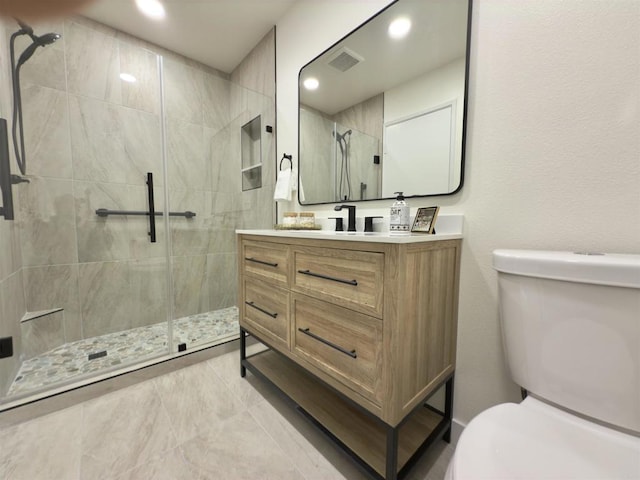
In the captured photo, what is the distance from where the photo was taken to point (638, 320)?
574mm

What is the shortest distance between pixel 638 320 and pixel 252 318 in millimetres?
→ 1376

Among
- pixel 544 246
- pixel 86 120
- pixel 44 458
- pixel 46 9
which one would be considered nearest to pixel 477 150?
pixel 544 246

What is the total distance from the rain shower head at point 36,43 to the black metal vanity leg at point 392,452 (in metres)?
2.70

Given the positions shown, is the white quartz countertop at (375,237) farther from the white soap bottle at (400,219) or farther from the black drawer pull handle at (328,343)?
the black drawer pull handle at (328,343)

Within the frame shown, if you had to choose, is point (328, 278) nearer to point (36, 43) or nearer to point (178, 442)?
point (178, 442)

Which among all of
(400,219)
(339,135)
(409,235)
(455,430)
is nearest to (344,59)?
(339,135)

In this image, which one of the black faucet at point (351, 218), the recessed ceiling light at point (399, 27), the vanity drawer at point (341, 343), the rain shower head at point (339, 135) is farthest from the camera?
the rain shower head at point (339, 135)

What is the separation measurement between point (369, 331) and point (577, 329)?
0.52 metres

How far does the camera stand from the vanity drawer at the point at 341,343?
0.81 meters

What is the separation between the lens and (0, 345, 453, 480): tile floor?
95 cm

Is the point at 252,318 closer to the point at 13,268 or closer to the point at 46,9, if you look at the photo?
the point at 13,268

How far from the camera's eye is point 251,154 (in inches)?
89.5

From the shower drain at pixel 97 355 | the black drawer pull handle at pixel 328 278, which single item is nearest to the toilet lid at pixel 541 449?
the black drawer pull handle at pixel 328 278

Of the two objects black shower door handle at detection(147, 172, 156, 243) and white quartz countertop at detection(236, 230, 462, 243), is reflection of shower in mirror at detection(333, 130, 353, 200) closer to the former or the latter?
white quartz countertop at detection(236, 230, 462, 243)
